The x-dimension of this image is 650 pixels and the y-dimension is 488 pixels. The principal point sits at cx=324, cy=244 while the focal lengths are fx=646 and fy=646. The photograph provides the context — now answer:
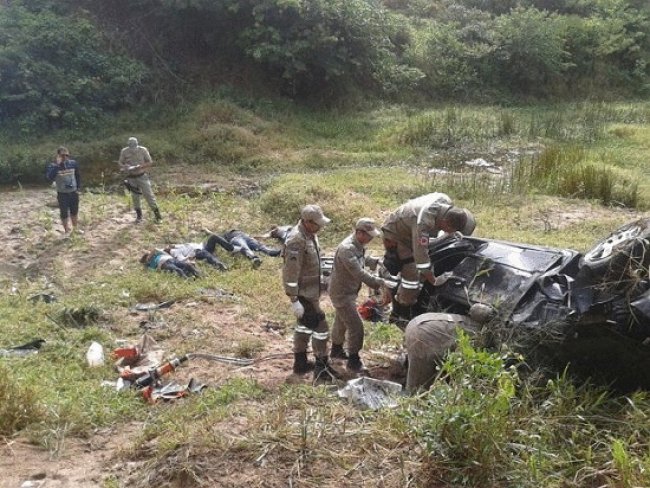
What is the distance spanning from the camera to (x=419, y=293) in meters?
5.11

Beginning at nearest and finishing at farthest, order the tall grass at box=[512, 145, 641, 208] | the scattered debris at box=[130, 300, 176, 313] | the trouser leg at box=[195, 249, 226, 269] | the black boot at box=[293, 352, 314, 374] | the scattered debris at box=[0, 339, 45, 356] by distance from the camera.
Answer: the black boot at box=[293, 352, 314, 374]
the scattered debris at box=[0, 339, 45, 356]
the scattered debris at box=[130, 300, 176, 313]
the trouser leg at box=[195, 249, 226, 269]
the tall grass at box=[512, 145, 641, 208]

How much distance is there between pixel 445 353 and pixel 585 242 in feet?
17.6

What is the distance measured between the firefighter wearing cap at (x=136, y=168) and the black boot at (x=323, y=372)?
5.67 m

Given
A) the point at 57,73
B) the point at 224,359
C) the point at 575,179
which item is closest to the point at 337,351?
the point at 224,359

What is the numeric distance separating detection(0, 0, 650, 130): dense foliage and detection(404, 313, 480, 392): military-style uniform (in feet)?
42.7

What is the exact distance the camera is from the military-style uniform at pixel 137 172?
9.89 m

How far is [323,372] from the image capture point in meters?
5.33

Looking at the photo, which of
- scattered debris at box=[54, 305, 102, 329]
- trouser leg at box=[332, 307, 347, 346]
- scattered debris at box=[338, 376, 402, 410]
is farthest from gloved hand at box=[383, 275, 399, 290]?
scattered debris at box=[54, 305, 102, 329]

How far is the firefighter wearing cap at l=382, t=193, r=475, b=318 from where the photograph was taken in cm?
521

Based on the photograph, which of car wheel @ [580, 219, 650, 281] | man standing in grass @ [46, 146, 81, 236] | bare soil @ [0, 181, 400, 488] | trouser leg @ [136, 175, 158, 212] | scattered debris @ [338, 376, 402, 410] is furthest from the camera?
trouser leg @ [136, 175, 158, 212]

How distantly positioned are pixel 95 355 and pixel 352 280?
2.43 m

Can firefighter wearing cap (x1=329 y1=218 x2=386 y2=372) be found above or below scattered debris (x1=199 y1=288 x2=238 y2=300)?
above

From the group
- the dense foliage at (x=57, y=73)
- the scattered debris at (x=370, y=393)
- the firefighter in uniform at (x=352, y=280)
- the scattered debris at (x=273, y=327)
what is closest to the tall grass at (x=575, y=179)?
the scattered debris at (x=273, y=327)

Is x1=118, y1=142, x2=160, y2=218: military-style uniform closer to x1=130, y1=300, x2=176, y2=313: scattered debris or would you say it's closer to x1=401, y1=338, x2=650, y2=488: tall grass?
x1=130, y1=300, x2=176, y2=313: scattered debris
